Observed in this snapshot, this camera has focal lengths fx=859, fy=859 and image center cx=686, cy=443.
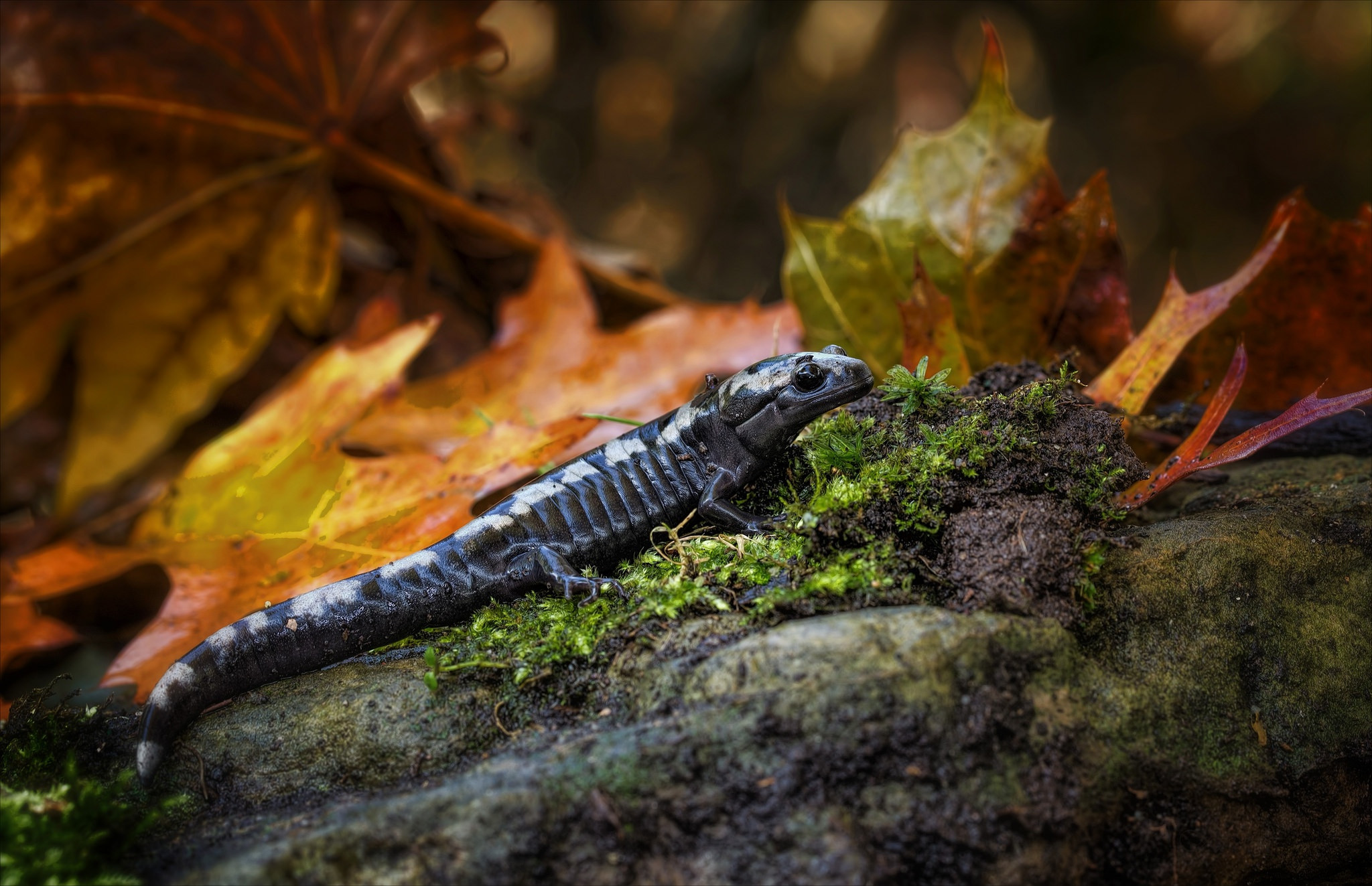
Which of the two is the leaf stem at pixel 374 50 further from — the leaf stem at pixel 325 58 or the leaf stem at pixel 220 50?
the leaf stem at pixel 220 50

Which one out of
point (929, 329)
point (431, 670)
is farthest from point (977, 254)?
point (431, 670)

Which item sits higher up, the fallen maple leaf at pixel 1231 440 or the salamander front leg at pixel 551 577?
the salamander front leg at pixel 551 577

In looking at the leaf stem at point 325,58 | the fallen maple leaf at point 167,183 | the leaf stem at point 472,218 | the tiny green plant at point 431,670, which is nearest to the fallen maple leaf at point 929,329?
the tiny green plant at point 431,670

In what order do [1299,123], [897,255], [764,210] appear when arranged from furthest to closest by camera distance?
1. [764,210]
2. [1299,123]
3. [897,255]

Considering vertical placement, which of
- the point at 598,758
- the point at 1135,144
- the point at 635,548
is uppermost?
the point at 1135,144

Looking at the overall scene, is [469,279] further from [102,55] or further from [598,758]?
[598,758]

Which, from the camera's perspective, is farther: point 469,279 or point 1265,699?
point 469,279

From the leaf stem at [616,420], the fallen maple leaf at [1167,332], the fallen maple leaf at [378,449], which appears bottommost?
the fallen maple leaf at [1167,332]

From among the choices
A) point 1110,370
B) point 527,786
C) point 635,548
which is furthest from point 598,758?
point 1110,370
